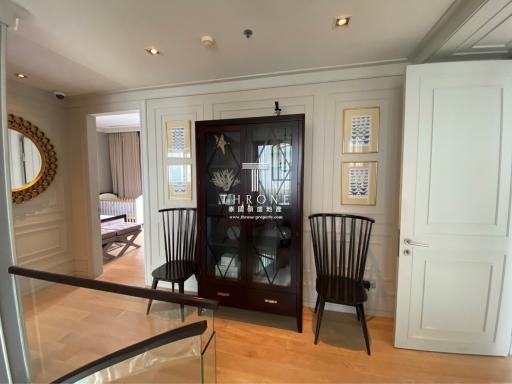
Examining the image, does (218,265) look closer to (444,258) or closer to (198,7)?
(444,258)

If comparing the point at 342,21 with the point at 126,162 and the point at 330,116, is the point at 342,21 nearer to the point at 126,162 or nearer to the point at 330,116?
the point at 330,116

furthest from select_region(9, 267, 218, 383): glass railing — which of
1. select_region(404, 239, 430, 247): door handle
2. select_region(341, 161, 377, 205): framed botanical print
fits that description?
select_region(341, 161, 377, 205): framed botanical print

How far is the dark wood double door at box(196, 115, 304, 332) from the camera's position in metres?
1.98

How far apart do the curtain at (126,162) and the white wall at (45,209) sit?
10.2 ft

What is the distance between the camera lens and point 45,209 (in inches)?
113

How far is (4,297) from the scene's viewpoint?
1.53m

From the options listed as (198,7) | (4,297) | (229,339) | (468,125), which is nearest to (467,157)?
(468,125)

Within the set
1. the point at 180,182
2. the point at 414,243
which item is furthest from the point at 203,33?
the point at 414,243

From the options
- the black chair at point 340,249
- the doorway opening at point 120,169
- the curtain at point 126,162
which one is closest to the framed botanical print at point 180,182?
the black chair at point 340,249

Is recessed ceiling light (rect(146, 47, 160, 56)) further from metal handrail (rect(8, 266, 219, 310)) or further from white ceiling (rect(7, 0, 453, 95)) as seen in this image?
metal handrail (rect(8, 266, 219, 310))

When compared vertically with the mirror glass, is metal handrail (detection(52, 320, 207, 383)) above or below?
below

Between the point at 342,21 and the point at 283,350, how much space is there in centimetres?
259

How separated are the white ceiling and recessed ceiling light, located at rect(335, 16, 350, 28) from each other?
0.15ft

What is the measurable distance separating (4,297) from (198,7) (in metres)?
2.39
